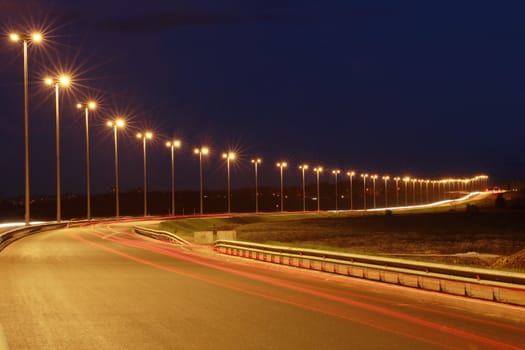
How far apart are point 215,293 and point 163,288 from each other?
70.8 inches

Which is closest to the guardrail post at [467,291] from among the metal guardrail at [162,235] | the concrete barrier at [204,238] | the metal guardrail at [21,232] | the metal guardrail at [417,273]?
the metal guardrail at [417,273]

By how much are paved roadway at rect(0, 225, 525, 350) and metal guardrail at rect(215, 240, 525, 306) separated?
1.67 feet

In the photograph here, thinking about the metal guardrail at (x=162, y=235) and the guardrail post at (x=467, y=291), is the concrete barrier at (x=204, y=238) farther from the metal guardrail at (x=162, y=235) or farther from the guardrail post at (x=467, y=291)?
the guardrail post at (x=467, y=291)

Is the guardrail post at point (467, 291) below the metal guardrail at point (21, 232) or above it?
below

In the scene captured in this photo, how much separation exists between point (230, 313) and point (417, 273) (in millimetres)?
5645

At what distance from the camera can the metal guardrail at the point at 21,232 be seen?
36.5m

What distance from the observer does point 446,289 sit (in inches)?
669

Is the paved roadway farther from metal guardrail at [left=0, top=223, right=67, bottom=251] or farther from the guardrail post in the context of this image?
metal guardrail at [left=0, top=223, right=67, bottom=251]

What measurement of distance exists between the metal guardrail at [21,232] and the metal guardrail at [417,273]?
15916mm

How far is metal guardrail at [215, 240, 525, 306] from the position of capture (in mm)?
15289

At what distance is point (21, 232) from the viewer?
4388cm

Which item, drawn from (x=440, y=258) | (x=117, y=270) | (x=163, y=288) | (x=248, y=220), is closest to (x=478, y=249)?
(x=440, y=258)

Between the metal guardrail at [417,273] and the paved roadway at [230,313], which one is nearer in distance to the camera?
the paved roadway at [230,313]

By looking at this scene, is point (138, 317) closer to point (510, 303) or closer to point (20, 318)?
point (20, 318)
